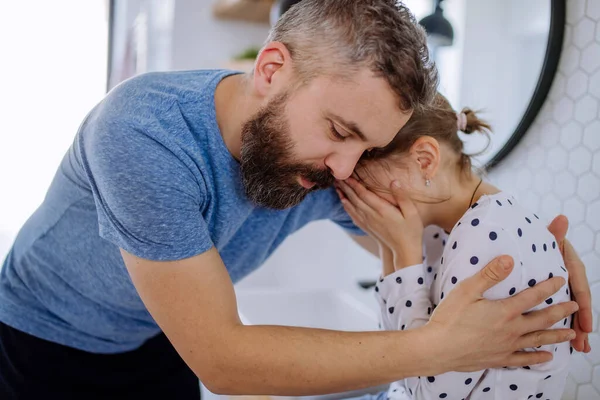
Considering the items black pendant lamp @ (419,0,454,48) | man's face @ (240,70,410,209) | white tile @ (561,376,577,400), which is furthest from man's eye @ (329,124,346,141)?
white tile @ (561,376,577,400)

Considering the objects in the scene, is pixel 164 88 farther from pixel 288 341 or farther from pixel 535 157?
pixel 535 157

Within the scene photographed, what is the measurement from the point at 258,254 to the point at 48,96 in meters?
2.56

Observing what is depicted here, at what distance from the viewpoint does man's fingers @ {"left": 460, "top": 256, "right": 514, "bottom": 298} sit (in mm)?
741

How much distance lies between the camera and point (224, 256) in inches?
41.3

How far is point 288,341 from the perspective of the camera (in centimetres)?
72

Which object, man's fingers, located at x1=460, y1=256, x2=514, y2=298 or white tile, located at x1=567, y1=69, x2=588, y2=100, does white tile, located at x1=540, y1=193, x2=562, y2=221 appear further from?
man's fingers, located at x1=460, y1=256, x2=514, y2=298

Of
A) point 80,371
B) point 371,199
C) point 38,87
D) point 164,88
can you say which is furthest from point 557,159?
point 38,87

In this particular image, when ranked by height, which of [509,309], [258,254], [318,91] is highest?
[318,91]

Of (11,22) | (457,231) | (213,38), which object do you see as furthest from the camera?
(11,22)

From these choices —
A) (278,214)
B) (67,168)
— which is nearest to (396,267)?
(278,214)

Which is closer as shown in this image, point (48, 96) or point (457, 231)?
point (457, 231)

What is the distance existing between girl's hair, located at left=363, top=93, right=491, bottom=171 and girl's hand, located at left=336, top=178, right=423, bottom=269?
0.07 metres

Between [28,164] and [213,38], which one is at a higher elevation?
[213,38]

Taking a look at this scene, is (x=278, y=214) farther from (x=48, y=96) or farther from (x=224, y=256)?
(x=48, y=96)
